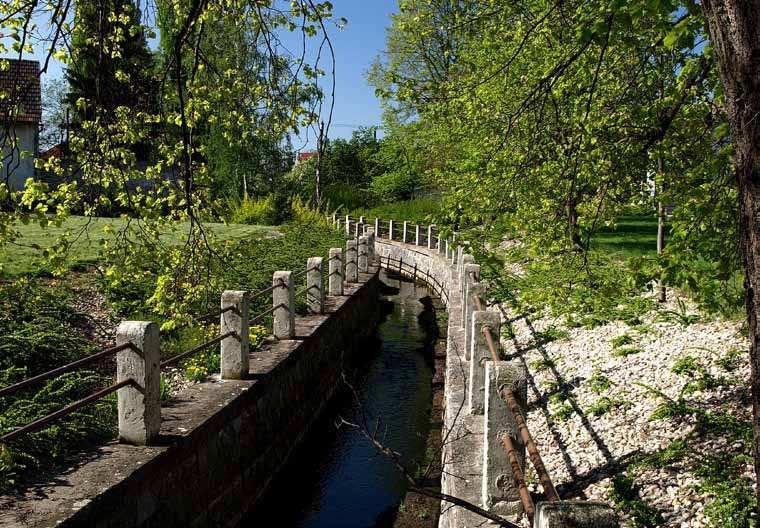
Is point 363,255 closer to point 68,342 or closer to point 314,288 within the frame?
point 314,288

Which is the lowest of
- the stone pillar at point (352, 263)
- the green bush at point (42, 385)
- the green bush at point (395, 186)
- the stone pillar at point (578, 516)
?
the green bush at point (42, 385)

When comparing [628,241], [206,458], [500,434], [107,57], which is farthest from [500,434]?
[628,241]

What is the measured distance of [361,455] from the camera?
32.6ft

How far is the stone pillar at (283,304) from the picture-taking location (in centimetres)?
992

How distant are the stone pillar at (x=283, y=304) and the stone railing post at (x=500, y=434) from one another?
19.4 feet

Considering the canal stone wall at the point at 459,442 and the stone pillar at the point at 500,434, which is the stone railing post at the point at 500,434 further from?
the canal stone wall at the point at 459,442

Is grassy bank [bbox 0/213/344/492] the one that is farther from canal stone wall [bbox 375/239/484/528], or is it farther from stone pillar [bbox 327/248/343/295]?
canal stone wall [bbox 375/239/484/528]

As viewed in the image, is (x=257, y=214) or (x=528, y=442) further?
(x=257, y=214)

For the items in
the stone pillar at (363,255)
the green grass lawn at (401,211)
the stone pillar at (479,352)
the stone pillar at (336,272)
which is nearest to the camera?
the stone pillar at (479,352)

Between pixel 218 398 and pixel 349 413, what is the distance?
15.8 feet

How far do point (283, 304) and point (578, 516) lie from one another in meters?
7.91

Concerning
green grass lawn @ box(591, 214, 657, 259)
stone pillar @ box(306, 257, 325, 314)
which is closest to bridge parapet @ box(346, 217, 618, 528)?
stone pillar @ box(306, 257, 325, 314)

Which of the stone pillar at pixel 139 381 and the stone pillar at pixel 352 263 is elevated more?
the stone pillar at pixel 352 263

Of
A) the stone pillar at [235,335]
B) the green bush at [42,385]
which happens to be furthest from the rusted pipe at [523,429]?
the stone pillar at [235,335]
